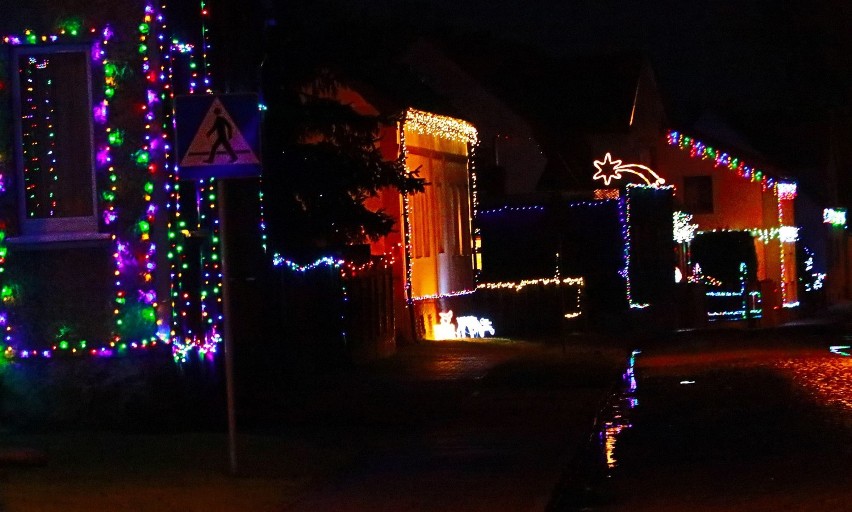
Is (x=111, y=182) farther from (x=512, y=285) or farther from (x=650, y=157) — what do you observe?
(x=650, y=157)

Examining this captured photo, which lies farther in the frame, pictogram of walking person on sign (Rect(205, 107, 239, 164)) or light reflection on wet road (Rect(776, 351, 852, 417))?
light reflection on wet road (Rect(776, 351, 852, 417))

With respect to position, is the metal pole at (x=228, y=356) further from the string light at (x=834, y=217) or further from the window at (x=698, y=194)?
the string light at (x=834, y=217)

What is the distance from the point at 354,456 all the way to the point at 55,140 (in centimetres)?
414

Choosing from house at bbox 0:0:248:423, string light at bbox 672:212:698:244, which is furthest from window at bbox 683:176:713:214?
house at bbox 0:0:248:423

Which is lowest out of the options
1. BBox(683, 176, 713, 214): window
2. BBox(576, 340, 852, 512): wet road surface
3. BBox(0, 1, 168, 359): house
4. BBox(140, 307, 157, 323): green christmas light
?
BBox(576, 340, 852, 512): wet road surface

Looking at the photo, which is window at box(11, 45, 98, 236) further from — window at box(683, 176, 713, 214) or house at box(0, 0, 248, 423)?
window at box(683, 176, 713, 214)

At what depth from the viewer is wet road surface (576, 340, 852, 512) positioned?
10.0 meters

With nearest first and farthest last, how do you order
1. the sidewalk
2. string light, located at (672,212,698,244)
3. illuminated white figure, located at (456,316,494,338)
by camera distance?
the sidewalk < illuminated white figure, located at (456,316,494,338) < string light, located at (672,212,698,244)

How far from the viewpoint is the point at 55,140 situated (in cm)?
1280

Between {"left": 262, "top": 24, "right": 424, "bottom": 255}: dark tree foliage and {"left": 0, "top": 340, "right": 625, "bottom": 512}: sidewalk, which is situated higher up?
{"left": 262, "top": 24, "right": 424, "bottom": 255}: dark tree foliage

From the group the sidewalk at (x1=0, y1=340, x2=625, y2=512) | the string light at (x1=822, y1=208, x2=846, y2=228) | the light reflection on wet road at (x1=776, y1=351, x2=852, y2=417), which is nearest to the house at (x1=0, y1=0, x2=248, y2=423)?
the sidewalk at (x1=0, y1=340, x2=625, y2=512)

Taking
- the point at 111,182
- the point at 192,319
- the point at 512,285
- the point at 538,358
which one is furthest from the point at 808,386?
the point at 512,285

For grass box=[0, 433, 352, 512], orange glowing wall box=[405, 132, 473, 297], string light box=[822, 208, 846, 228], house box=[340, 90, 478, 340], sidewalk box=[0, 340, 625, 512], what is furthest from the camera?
string light box=[822, 208, 846, 228]

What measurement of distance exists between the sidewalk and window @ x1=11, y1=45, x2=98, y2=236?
81.4 inches
